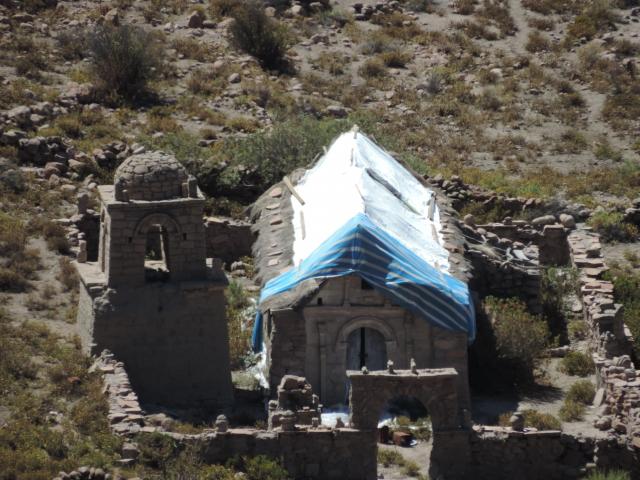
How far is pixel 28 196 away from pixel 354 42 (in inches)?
678

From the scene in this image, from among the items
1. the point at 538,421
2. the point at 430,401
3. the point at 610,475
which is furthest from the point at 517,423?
the point at 538,421

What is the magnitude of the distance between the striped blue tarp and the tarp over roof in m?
0.02

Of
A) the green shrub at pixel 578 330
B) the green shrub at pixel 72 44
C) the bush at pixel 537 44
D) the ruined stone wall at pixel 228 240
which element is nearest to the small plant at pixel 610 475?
the green shrub at pixel 578 330

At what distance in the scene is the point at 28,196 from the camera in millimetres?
32312

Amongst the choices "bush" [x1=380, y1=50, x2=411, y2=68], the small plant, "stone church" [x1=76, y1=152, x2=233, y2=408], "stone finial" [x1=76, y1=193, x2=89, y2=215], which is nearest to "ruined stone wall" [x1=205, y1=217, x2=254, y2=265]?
"stone finial" [x1=76, y1=193, x2=89, y2=215]

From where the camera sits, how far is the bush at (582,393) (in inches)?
1003

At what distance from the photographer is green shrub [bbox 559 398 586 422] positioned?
2470cm

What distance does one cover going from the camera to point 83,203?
3066 centimetres

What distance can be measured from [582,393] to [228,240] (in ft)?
28.4

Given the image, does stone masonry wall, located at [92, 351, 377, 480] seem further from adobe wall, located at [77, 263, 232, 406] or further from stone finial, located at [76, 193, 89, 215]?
stone finial, located at [76, 193, 89, 215]

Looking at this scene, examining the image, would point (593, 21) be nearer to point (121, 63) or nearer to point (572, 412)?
point (121, 63)

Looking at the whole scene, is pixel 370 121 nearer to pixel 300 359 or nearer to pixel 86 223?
pixel 86 223

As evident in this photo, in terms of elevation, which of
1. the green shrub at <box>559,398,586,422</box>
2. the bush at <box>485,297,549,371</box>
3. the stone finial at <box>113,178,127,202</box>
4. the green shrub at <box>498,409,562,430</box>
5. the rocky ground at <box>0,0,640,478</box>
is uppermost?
the rocky ground at <box>0,0,640,478</box>

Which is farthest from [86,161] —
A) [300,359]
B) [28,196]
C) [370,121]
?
[300,359]
